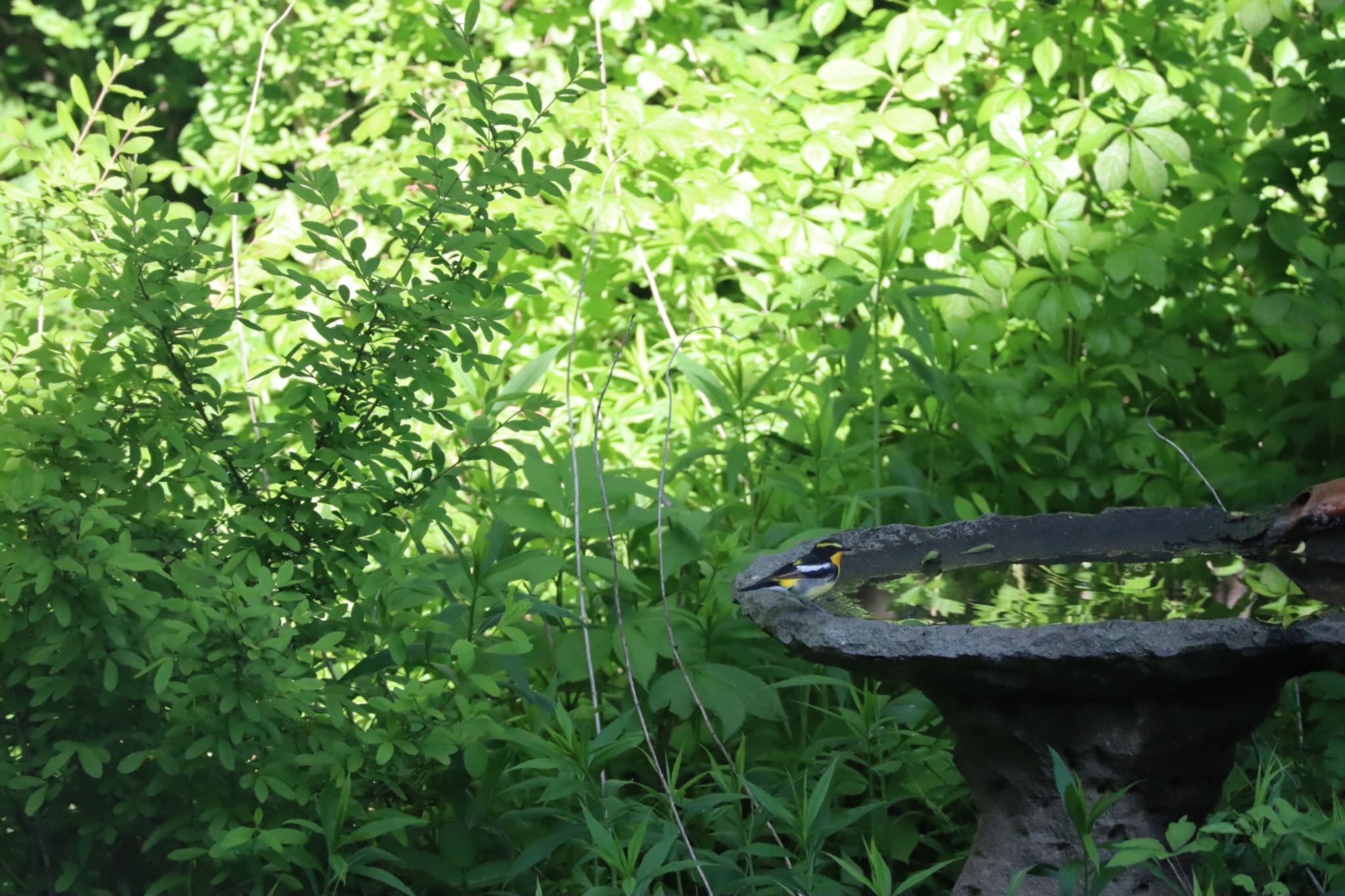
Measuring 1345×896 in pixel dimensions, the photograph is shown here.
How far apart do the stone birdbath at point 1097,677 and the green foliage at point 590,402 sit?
0.18 m

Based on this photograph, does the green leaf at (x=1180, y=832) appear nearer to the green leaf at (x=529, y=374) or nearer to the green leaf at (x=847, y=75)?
the green leaf at (x=529, y=374)

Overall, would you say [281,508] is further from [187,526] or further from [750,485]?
[750,485]

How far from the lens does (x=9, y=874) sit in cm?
224

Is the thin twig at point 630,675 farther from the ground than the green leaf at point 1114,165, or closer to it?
closer to it

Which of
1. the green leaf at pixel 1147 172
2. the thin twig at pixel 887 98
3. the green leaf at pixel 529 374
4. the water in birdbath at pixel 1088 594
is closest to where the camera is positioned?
the water in birdbath at pixel 1088 594

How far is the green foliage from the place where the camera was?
2191 mm

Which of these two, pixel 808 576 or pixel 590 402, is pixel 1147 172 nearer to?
pixel 590 402

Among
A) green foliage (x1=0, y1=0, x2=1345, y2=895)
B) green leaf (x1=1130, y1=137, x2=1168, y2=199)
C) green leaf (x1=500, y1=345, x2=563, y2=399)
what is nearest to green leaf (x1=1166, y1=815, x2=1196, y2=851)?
green foliage (x1=0, y1=0, x2=1345, y2=895)

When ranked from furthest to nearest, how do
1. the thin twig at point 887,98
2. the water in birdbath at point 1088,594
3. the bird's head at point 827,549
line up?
the thin twig at point 887,98 → the bird's head at point 827,549 → the water in birdbath at point 1088,594

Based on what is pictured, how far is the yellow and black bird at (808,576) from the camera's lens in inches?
91.5

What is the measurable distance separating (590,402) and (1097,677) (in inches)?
109

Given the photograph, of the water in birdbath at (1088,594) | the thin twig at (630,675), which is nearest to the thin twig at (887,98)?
the thin twig at (630,675)

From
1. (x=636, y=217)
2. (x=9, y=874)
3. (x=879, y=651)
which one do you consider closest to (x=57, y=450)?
(x=9, y=874)

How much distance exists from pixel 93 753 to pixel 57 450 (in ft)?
1.81
